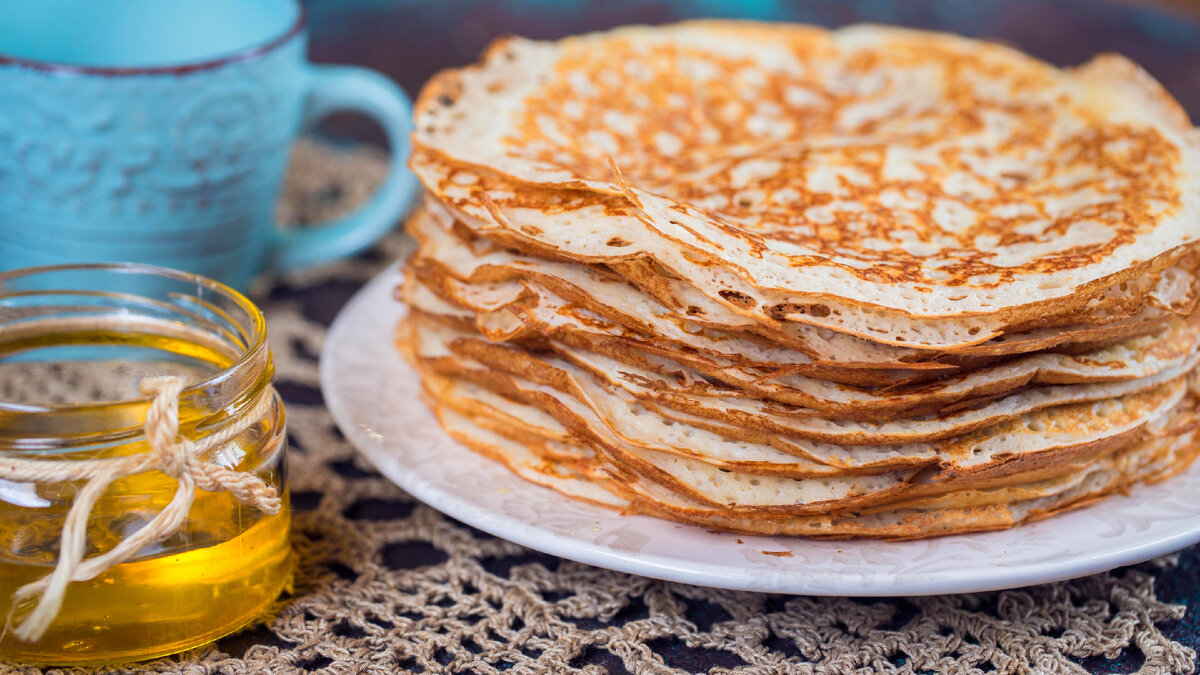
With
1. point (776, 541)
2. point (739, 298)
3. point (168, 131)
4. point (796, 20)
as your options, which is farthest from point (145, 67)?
point (796, 20)

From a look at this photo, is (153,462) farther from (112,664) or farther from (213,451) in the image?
(112,664)

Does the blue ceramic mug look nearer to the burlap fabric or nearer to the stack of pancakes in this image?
the stack of pancakes

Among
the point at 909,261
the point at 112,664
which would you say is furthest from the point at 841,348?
the point at 112,664

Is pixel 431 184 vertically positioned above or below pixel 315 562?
above

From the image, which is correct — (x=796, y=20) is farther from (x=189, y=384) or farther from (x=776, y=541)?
(x=189, y=384)

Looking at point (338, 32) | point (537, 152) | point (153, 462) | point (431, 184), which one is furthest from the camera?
point (338, 32)

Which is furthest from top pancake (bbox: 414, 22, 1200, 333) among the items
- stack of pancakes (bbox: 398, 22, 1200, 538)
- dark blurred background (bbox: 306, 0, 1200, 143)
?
dark blurred background (bbox: 306, 0, 1200, 143)
